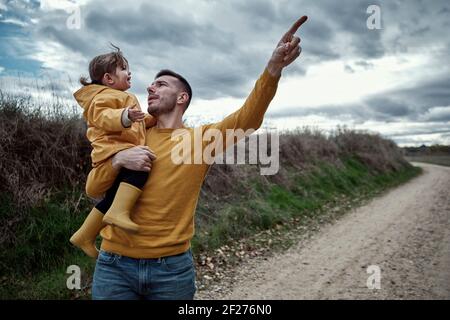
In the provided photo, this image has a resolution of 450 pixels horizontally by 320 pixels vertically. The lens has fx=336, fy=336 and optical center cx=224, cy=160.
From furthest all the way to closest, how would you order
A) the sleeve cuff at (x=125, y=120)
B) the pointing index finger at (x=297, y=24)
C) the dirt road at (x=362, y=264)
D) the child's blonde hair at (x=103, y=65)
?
1. the dirt road at (x=362, y=264)
2. the child's blonde hair at (x=103, y=65)
3. the sleeve cuff at (x=125, y=120)
4. the pointing index finger at (x=297, y=24)

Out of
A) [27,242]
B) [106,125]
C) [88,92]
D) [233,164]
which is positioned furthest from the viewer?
[233,164]

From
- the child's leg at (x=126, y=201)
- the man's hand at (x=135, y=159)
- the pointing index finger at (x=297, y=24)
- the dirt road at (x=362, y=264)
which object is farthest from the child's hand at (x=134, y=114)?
the dirt road at (x=362, y=264)

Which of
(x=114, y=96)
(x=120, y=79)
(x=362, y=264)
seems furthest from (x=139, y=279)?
(x=362, y=264)

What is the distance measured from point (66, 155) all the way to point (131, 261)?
4.25 metres

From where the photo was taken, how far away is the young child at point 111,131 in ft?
6.62

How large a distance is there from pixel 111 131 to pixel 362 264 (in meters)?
4.55

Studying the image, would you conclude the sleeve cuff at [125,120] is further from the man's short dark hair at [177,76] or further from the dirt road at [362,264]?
the dirt road at [362,264]

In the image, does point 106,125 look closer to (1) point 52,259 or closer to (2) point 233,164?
(1) point 52,259

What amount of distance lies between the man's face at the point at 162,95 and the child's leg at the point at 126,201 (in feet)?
1.54

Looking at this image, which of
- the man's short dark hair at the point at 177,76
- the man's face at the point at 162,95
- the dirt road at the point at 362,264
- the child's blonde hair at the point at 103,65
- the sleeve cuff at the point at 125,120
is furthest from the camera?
the dirt road at the point at 362,264

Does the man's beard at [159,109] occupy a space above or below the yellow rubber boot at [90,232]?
above

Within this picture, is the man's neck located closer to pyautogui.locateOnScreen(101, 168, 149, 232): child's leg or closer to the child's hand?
the child's hand
